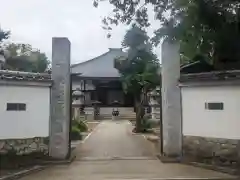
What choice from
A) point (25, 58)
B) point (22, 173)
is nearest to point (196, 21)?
point (22, 173)

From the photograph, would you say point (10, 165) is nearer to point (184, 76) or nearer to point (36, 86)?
point (36, 86)

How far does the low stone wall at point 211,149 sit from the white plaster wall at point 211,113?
0.55 feet

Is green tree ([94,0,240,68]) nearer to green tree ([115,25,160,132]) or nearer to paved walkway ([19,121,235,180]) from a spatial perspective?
paved walkway ([19,121,235,180])

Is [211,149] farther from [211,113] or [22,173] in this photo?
[22,173]

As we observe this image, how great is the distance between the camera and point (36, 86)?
496 inches

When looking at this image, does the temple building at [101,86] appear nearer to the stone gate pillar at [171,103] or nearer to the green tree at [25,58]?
the green tree at [25,58]

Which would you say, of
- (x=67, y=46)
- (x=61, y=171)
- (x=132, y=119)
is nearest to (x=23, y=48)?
(x=132, y=119)

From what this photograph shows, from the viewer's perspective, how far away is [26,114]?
1230 centimetres

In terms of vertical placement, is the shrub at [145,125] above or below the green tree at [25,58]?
below

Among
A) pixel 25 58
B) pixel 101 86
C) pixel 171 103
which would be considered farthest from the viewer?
pixel 101 86

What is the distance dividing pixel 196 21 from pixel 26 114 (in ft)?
20.2

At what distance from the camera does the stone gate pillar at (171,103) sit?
526 inches

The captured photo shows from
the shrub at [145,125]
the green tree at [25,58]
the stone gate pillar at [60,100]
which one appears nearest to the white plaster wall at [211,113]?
the stone gate pillar at [60,100]

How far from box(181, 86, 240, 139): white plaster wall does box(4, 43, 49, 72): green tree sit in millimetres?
20829
